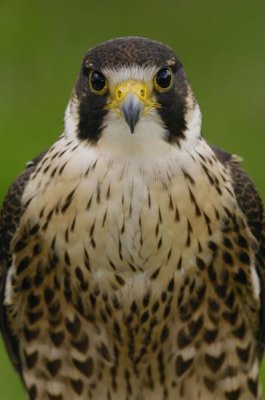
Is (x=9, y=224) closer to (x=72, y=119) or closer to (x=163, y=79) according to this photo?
(x=72, y=119)

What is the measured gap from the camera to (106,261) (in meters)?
7.31

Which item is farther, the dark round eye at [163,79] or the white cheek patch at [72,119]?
the white cheek patch at [72,119]

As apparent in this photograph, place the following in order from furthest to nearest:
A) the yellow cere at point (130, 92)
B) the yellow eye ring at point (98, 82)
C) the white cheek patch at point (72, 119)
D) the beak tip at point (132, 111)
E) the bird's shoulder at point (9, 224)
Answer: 1. the bird's shoulder at point (9, 224)
2. the white cheek patch at point (72, 119)
3. the yellow eye ring at point (98, 82)
4. the yellow cere at point (130, 92)
5. the beak tip at point (132, 111)

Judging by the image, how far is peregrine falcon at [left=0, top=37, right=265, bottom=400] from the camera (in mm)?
7098

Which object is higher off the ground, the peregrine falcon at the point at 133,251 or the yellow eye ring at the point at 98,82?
the yellow eye ring at the point at 98,82

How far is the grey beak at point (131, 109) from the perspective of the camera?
6.79m

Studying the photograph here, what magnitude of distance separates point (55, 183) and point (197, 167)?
563mm

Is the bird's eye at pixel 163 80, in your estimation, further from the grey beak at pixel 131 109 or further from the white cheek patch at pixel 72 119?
the white cheek patch at pixel 72 119

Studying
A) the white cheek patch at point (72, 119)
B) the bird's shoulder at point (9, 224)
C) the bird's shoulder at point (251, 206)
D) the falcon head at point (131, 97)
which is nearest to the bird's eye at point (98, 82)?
the falcon head at point (131, 97)

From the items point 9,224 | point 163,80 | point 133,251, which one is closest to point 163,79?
point 163,80

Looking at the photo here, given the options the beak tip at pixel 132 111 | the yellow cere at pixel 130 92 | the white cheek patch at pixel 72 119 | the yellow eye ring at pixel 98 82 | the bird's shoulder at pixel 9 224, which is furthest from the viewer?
the bird's shoulder at pixel 9 224

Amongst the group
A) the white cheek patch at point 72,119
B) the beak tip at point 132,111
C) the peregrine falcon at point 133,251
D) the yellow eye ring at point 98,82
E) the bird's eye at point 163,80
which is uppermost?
the yellow eye ring at point 98,82

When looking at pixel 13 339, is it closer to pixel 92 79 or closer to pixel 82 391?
pixel 82 391

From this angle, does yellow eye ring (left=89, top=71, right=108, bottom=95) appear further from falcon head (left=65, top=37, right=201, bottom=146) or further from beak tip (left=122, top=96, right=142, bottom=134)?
beak tip (left=122, top=96, right=142, bottom=134)
